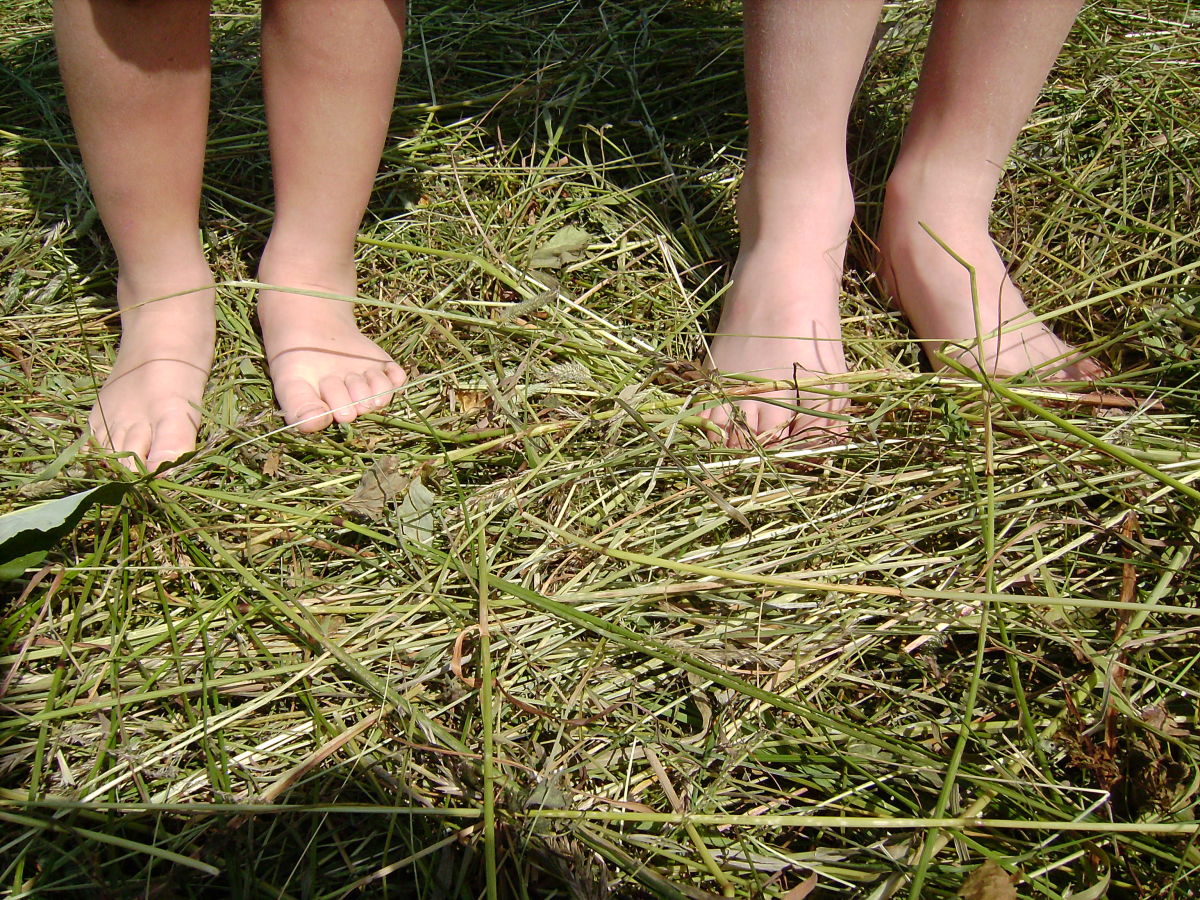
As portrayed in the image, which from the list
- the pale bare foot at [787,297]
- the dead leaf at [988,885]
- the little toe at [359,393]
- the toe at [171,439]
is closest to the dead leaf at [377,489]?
the little toe at [359,393]

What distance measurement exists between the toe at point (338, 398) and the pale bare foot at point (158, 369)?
6.5 inches

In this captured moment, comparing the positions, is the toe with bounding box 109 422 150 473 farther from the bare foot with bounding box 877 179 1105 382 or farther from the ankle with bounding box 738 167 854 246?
the bare foot with bounding box 877 179 1105 382

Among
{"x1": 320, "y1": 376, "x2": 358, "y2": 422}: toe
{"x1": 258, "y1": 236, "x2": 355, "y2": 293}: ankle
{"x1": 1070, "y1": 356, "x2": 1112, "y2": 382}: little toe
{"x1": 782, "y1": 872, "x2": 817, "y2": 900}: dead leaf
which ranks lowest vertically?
{"x1": 782, "y1": 872, "x2": 817, "y2": 900}: dead leaf

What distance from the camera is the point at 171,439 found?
989mm

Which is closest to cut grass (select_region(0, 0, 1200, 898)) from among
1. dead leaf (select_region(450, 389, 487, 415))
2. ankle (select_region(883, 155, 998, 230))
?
dead leaf (select_region(450, 389, 487, 415))

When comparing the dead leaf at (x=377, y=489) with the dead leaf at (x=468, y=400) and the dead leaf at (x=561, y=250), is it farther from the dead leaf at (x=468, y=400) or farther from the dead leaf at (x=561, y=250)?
the dead leaf at (x=561, y=250)

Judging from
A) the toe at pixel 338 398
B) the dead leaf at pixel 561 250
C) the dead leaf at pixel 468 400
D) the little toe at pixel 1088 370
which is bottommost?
the toe at pixel 338 398

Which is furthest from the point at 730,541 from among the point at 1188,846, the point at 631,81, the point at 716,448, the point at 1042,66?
the point at 631,81

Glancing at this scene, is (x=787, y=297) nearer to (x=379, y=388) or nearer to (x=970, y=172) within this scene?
(x=970, y=172)

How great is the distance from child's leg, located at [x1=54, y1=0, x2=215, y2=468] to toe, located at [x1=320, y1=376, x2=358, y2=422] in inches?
6.7

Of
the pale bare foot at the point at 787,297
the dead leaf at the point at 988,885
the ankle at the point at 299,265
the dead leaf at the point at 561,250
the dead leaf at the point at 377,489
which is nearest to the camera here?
the dead leaf at the point at 988,885

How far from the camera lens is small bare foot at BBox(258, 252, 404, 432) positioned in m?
1.04

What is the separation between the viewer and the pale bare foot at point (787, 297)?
3.29 feet

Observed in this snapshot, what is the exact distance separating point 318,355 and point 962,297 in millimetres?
873
